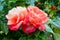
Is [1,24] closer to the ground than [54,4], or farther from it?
farther from it

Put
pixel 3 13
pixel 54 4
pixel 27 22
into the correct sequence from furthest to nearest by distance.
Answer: pixel 54 4, pixel 3 13, pixel 27 22

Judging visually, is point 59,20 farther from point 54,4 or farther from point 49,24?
point 54,4

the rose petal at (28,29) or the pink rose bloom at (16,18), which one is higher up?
the pink rose bloom at (16,18)

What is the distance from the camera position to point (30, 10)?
679 mm

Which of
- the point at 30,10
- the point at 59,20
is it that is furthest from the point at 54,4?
the point at 30,10

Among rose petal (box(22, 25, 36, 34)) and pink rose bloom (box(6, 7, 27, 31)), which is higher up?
pink rose bloom (box(6, 7, 27, 31))

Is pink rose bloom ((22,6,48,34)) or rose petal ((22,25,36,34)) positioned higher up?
pink rose bloom ((22,6,48,34))

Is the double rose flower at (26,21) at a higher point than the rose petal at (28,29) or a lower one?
higher

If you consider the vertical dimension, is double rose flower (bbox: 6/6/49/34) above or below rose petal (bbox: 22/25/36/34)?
above

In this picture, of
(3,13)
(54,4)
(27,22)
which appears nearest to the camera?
(27,22)

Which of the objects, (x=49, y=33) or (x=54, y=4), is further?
(x=54, y=4)

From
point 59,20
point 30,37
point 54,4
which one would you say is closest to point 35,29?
point 30,37

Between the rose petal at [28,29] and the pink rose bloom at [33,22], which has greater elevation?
the pink rose bloom at [33,22]

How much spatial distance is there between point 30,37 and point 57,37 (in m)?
0.10
